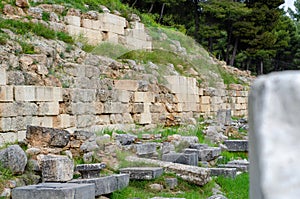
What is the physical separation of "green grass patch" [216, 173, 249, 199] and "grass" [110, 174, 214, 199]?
0.95ft

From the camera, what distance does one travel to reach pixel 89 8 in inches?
773

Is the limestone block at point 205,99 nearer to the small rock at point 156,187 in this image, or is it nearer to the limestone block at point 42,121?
the limestone block at point 42,121

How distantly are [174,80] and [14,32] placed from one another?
6.77 metres

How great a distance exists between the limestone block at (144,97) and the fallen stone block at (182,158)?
586cm

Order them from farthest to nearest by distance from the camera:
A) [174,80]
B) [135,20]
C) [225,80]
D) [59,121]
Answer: [225,80]
[135,20]
[174,80]
[59,121]

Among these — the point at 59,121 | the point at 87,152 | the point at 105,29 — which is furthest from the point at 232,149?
the point at 105,29

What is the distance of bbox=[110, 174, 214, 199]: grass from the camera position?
339 inches

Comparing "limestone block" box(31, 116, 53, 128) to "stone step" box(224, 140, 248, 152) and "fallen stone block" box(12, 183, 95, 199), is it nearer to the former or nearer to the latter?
"stone step" box(224, 140, 248, 152)

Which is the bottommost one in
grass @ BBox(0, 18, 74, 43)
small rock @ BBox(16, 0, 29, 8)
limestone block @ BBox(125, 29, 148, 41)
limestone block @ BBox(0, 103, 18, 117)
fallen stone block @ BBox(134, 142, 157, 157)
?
fallen stone block @ BBox(134, 142, 157, 157)

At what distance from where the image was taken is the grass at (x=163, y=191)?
8609 millimetres

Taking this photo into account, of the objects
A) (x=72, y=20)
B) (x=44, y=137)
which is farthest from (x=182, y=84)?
(x=44, y=137)

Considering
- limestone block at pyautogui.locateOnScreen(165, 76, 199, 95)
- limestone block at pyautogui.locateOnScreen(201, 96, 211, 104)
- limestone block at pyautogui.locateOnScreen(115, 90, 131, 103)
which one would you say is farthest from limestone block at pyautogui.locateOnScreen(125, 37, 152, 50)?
limestone block at pyautogui.locateOnScreen(115, 90, 131, 103)

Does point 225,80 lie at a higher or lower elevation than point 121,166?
higher

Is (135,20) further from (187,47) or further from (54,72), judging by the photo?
(54,72)
